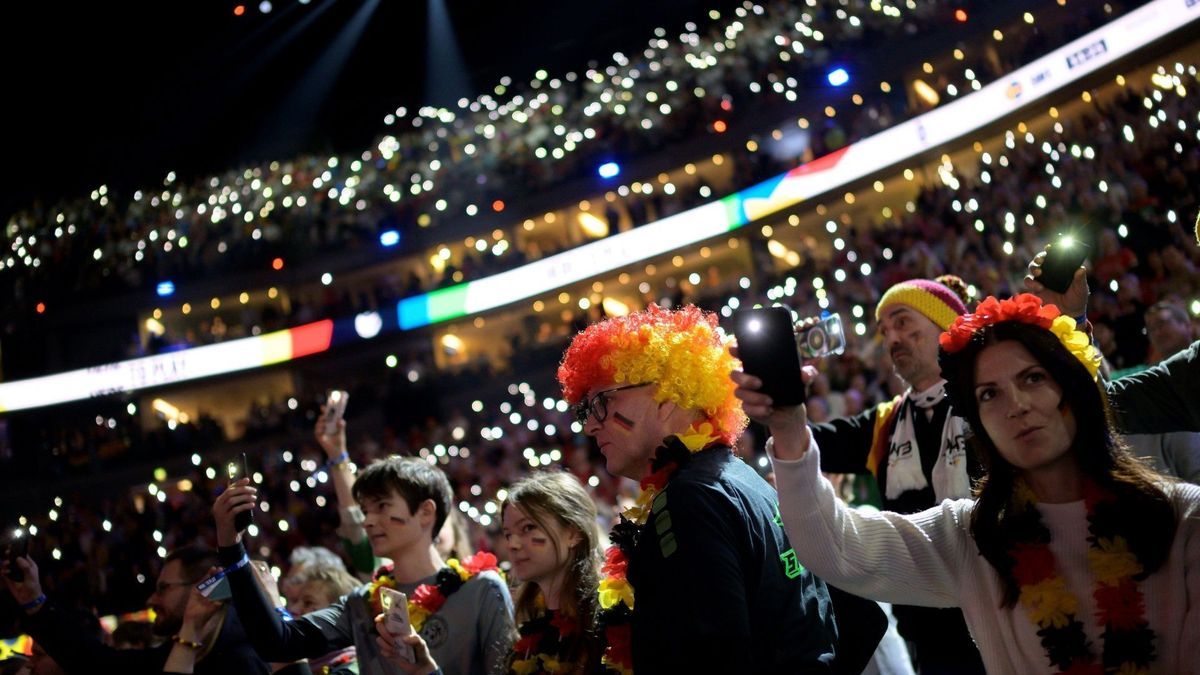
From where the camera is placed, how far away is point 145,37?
16.5 metres

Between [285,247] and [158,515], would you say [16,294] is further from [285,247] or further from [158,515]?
[158,515]

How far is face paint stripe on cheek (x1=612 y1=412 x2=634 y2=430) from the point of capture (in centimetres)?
264

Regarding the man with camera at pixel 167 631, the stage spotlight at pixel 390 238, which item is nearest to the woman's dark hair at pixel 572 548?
the man with camera at pixel 167 631

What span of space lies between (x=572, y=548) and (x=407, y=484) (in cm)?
76

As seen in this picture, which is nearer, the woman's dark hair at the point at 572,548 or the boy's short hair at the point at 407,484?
the woman's dark hair at the point at 572,548

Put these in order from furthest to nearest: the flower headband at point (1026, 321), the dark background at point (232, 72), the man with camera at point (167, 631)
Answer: the dark background at point (232, 72), the man with camera at point (167, 631), the flower headband at point (1026, 321)

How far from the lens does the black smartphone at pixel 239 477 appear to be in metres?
3.36

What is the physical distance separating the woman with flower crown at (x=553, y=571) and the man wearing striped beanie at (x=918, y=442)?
1009mm

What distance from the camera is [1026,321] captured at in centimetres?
205

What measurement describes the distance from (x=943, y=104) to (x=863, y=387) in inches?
399

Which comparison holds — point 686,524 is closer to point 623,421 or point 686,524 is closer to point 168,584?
point 623,421

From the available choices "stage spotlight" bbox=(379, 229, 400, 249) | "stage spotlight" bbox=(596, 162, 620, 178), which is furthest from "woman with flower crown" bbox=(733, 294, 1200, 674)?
"stage spotlight" bbox=(379, 229, 400, 249)

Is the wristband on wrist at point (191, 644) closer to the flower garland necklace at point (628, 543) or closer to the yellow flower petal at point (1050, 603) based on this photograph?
the flower garland necklace at point (628, 543)

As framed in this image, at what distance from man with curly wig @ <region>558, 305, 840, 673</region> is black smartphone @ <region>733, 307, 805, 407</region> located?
501 millimetres
